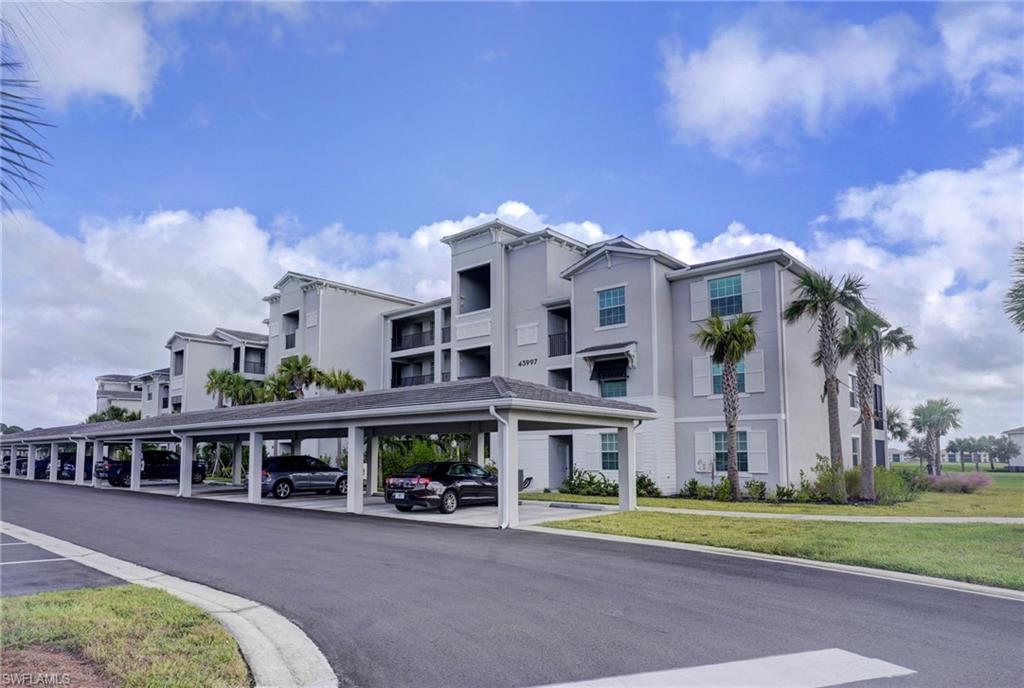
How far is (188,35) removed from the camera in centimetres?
583

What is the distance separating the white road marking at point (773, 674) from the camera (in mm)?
5629

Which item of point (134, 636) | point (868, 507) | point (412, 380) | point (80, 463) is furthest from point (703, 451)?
point (80, 463)

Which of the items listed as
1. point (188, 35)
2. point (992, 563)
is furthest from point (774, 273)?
point (188, 35)

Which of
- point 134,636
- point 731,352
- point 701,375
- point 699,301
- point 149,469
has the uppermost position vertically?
point 699,301

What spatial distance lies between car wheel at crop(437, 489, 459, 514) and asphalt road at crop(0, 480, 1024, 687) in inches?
221

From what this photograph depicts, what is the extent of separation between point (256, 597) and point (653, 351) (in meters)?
22.2

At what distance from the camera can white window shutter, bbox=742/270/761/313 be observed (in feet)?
90.4

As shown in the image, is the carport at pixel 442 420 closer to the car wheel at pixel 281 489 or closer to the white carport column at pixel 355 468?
the white carport column at pixel 355 468

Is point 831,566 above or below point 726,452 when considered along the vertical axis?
below

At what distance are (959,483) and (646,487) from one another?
15066 millimetres

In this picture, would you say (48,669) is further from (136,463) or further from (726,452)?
(136,463)

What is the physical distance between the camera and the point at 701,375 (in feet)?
96.1

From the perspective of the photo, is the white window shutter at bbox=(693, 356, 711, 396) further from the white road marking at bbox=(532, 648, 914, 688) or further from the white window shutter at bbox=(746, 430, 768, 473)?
the white road marking at bbox=(532, 648, 914, 688)

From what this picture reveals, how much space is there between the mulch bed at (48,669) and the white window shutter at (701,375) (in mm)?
25714
